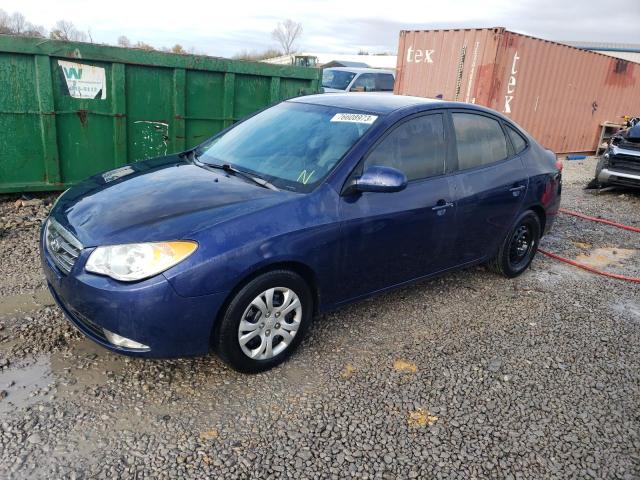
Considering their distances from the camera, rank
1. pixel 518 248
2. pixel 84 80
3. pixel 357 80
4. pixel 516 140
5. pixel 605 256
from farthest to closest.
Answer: pixel 357 80 < pixel 605 256 < pixel 84 80 < pixel 518 248 < pixel 516 140

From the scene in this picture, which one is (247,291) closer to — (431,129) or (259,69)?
(431,129)

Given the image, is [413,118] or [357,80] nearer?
[413,118]

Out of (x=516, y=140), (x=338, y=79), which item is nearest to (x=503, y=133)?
(x=516, y=140)

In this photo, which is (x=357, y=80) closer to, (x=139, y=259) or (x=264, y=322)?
(x=264, y=322)

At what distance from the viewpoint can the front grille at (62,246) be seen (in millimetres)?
2834

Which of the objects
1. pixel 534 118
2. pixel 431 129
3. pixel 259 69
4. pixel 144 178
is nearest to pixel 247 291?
pixel 144 178

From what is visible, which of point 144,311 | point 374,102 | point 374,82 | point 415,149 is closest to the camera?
point 144,311

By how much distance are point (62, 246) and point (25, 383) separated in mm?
792

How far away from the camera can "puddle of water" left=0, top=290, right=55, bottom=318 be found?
367cm

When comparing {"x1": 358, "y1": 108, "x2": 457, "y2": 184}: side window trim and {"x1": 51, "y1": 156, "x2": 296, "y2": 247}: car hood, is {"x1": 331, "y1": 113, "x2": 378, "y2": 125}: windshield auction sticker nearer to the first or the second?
{"x1": 358, "y1": 108, "x2": 457, "y2": 184}: side window trim

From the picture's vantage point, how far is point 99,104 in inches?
226

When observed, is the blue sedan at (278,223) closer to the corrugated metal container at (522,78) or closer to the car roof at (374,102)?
the car roof at (374,102)

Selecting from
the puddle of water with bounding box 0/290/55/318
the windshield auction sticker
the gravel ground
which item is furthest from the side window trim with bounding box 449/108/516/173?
the puddle of water with bounding box 0/290/55/318

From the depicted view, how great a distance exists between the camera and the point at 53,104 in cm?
547
